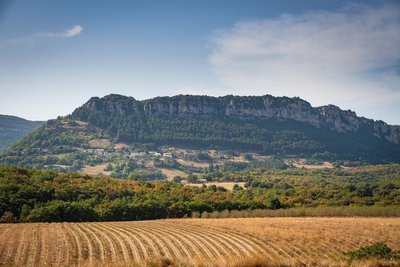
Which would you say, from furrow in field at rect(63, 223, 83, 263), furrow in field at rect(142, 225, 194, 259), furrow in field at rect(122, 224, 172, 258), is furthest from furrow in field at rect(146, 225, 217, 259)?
furrow in field at rect(63, 223, 83, 263)

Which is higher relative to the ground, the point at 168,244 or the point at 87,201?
the point at 168,244

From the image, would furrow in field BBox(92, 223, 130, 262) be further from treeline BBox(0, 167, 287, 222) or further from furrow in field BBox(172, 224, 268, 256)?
treeline BBox(0, 167, 287, 222)

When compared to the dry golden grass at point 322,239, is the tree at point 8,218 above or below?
below

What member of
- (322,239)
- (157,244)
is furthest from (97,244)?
(322,239)

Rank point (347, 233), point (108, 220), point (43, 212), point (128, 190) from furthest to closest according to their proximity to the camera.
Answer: point (128, 190)
point (108, 220)
point (43, 212)
point (347, 233)

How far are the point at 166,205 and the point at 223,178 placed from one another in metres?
107

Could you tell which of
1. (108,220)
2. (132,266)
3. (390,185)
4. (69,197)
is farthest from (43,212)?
(390,185)

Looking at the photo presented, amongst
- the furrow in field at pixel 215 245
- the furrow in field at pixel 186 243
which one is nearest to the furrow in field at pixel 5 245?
the furrow in field at pixel 186 243

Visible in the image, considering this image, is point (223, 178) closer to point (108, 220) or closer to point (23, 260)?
point (108, 220)

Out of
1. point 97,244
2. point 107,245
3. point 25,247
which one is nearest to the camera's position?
point 25,247

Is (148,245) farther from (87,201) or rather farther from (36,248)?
(87,201)

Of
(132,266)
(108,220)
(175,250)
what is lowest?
(108,220)

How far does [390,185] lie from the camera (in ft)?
393

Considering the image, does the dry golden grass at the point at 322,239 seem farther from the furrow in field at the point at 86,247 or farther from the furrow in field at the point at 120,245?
the furrow in field at the point at 86,247
